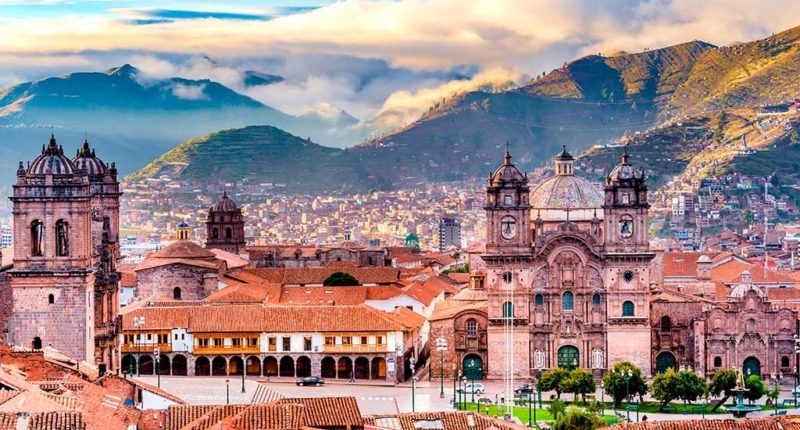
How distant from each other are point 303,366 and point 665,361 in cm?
1657

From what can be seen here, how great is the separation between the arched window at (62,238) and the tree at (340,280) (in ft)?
161

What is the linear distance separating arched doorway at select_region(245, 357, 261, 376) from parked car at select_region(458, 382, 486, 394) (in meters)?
10.9

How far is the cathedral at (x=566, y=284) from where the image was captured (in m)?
84.1

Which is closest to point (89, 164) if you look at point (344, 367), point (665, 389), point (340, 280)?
point (344, 367)

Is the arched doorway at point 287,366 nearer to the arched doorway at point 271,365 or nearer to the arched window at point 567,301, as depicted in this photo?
the arched doorway at point 271,365

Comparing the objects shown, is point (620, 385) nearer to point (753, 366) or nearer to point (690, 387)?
point (690, 387)

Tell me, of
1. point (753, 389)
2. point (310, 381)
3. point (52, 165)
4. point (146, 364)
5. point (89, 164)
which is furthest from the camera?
point (146, 364)

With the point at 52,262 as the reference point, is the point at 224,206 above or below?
above

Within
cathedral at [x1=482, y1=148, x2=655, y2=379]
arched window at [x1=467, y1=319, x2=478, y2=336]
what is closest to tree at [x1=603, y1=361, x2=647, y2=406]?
cathedral at [x1=482, y1=148, x2=655, y2=379]

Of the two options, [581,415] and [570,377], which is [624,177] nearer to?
[570,377]

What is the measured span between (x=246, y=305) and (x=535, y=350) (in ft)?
45.6

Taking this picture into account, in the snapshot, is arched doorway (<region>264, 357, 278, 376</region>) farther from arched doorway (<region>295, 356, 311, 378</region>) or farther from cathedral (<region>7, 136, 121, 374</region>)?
→ cathedral (<region>7, 136, 121, 374</region>)

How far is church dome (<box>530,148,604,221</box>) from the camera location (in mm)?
86938

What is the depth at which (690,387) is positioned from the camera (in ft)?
240
